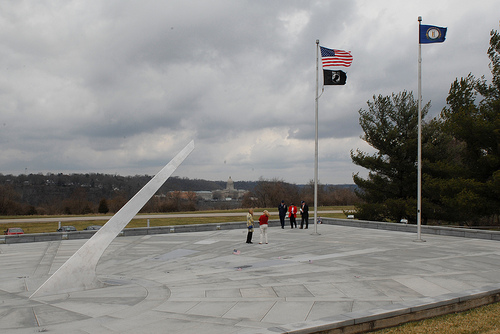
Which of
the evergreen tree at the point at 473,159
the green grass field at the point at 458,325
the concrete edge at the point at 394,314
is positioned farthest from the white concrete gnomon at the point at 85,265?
the evergreen tree at the point at 473,159

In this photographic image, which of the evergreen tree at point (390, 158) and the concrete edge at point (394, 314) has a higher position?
the evergreen tree at point (390, 158)

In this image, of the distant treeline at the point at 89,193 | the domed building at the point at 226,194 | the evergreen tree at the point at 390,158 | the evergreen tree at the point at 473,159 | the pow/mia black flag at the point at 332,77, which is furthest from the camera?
the domed building at the point at 226,194

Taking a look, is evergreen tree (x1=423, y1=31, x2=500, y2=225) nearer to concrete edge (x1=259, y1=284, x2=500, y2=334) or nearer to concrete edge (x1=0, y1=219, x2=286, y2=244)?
concrete edge (x1=0, y1=219, x2=286, y2=244)

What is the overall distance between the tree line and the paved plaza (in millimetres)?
8017

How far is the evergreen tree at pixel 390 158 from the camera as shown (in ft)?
111

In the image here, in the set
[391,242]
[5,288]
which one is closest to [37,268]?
[5,288]

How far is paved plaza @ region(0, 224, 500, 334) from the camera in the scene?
769 cm

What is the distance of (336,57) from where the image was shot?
20766 millimetres

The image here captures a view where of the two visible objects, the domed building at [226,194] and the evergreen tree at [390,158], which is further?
the domed building at [226,194]

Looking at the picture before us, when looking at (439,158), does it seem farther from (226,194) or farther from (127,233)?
(226,194)

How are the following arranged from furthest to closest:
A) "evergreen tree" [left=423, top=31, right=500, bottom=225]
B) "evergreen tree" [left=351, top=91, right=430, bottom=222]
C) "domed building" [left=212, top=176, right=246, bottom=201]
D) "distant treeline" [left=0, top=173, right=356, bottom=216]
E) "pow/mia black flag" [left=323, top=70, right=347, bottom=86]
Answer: "domed building" [left=212, top=176, right=246, bottom=201], "distant treeline" [left=0, top=173, right=356, bottom=216], "evergreen tree" [left=351, top=91, right=430, bottom=222], "evergreen tree" [left=423, top=31, right=500, bottom=225], "pow/mia black flag" [left=323, top=70, right=347, bottom=86]

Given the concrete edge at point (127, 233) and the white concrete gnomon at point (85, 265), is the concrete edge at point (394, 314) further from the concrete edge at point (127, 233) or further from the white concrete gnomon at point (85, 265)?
the concrete edge at point (127, 233)

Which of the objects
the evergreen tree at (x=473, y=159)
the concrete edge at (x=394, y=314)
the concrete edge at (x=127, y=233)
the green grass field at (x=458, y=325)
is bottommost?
the concrete edge at (x=127, y=233)

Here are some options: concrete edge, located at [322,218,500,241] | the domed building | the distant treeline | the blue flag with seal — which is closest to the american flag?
the blue flag with seal
